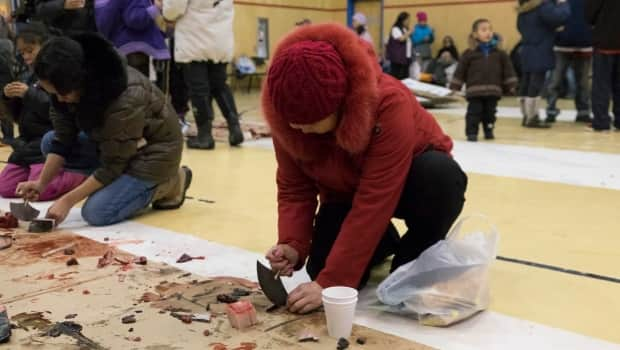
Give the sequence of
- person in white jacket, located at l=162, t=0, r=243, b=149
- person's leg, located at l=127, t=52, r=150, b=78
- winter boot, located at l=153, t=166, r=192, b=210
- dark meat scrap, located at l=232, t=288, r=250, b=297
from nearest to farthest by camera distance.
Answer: dark meat scrap, located at l=232, t=288, r=250, b=297 < winter boot, located at l=153, t=166, r=192, b=210 < person's leg, located at l=127, t=52, r=150, b=78 < person in white jacket, located at l=162, t=0, r=243, b=149

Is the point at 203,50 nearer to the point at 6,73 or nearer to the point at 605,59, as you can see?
the point at 6,73

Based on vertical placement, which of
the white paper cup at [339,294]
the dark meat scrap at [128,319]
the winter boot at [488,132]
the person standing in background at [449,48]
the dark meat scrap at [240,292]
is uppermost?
the person standing in background at [449,48]

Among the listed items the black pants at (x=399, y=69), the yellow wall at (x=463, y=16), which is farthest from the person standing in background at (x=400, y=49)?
the yellow wall at (x=463, y=16)

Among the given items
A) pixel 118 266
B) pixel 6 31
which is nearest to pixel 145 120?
pixel 118 266

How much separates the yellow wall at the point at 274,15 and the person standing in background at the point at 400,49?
2284 millimetres

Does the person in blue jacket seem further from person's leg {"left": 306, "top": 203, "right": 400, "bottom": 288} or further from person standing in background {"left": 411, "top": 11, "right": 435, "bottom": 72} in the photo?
person standing in background {"left": 411, "top": 11, "right": 435, "bottom": 72}

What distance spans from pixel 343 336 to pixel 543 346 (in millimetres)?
512

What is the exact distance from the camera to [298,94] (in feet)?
5.56

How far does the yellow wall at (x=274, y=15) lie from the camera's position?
13.2 metres

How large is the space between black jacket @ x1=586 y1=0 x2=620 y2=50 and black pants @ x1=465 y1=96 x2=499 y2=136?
1.12 metres

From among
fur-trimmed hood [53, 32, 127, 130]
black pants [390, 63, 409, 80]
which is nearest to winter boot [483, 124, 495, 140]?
fur-trimmed hood [53, 32, 127, 130]

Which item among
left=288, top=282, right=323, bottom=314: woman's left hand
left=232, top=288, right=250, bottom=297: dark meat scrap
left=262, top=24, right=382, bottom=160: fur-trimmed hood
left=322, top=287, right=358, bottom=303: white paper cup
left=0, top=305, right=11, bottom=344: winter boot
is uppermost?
left=262, top=24, right=382, bottom=160: fur-trimmed hood

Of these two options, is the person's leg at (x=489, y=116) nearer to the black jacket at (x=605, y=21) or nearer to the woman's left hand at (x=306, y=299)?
the black jacket at (x=605, y=21)

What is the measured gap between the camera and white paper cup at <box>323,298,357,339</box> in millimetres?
1762
